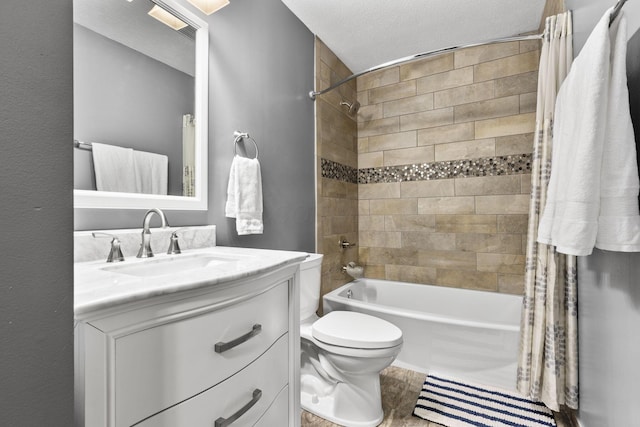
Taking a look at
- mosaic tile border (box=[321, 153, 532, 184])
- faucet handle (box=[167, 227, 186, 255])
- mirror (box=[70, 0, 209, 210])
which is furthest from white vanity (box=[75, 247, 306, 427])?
mosaic tile border (box=[321, 153, 532, 184])

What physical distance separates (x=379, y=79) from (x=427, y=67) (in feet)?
1.44

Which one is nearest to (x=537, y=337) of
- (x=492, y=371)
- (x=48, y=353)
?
(x=492, y=371)

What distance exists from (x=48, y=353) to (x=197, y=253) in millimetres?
895

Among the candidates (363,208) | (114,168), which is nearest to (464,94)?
(363,208)

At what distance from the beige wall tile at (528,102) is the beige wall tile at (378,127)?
95cm

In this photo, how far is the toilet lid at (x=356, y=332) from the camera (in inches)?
55.6

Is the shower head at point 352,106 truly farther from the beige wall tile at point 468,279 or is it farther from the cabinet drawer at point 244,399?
the cabinet drawer at point 244,399

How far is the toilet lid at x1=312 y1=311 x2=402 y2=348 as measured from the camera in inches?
55.6

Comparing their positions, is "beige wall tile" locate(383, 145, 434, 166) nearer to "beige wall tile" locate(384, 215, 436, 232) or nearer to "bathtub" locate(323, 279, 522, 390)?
"beige wall tile" locate(384, 215, 436, 232)

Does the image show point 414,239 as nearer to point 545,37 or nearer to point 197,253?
point 545,37

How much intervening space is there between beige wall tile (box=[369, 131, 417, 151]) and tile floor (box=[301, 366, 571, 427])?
72.8 inches

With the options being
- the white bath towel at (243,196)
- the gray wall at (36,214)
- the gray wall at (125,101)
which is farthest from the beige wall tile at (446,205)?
the gray wall at (36,214)

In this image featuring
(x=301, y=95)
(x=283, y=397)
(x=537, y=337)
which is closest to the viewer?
(x=283, y=397)

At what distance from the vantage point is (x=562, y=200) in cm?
109
